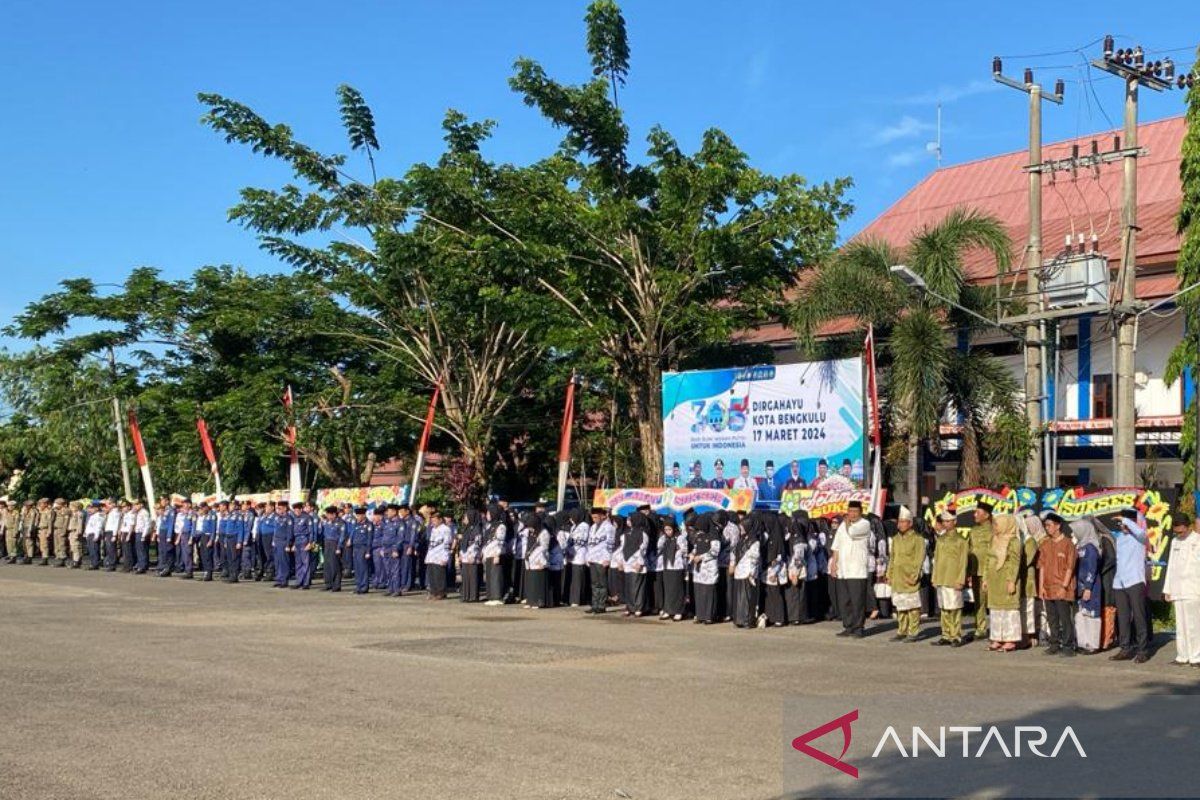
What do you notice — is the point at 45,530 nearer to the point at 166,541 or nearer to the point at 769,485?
the point at 166,541

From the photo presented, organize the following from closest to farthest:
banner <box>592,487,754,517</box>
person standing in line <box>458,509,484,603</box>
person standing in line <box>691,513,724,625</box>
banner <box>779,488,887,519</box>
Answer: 1. person standing in line <box>691,513,724,625</box>
2. banner <box>779,488,887,519</box>
3. banner <box>592,487,754,517</box>
4. person standing in line <box>458,509,484,603</box>

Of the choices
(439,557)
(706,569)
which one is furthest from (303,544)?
(706,569)

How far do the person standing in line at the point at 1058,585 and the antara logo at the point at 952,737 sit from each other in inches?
236

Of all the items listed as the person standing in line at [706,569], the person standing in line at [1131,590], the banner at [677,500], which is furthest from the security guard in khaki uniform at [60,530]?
the person standing in line at [1131,590]

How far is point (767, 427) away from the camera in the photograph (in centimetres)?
2277

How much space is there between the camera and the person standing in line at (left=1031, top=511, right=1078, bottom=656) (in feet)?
51.0

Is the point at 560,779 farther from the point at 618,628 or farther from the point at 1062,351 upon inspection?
the point at 1062,351

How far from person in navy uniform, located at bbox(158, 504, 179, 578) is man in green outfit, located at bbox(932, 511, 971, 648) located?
70.5 ft

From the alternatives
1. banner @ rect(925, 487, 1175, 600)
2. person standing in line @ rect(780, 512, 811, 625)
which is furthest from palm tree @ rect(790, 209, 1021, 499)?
person standing in line @ rect(780, 512, 811, 625)

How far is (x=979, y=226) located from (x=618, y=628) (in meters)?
12.7

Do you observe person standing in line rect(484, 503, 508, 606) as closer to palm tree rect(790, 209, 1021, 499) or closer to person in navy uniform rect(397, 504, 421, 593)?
person in navy uniform rect(397, 504, 421, 593)

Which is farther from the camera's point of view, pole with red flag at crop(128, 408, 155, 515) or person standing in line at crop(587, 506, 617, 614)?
pole with red flag at crop(128, 408, 155, 515)

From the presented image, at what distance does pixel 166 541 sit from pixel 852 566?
20.2m

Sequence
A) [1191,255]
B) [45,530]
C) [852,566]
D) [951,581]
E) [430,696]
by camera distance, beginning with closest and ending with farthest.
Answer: [430,696], [951,581], [852,566], [1191,255], [45,530]
